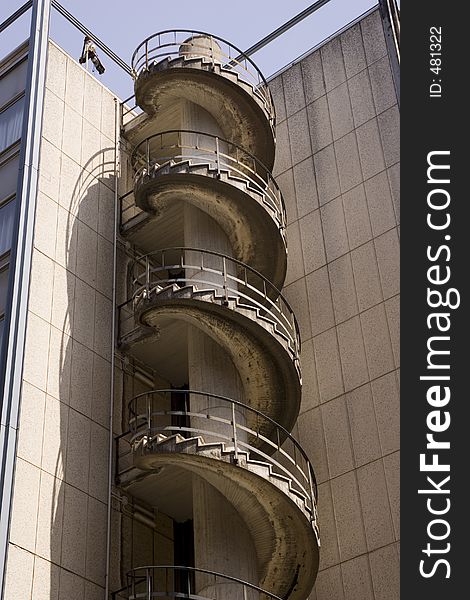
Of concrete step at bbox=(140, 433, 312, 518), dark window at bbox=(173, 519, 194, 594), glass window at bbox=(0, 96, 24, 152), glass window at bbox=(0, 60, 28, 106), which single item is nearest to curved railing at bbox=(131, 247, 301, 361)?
concrete step at bbox=(140, 433, 312, 518)

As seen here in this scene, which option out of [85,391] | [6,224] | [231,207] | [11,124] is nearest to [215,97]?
[231,207]

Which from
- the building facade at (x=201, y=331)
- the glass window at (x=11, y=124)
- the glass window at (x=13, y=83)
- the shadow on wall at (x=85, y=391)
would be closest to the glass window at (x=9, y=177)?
the building facade at (x=201, y=331)

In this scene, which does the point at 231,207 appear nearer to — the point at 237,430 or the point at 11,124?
the point at 11,124

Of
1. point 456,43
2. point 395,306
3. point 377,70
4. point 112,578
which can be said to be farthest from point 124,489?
point 377,70

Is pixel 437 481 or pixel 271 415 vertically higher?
pixel 271 415

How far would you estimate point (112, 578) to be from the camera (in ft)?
71.7

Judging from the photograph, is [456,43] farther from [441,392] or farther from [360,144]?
[360,144]

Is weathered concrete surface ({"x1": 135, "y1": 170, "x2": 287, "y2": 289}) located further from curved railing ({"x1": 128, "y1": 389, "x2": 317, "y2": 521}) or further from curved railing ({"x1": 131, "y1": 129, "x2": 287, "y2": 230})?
curved railing ({"x1": 128, "y1": 389, "x2": 317, "y2": 521})

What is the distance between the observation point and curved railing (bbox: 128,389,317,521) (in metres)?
22.3

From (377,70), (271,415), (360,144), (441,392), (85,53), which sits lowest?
(441,392)

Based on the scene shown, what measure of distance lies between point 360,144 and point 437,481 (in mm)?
15321

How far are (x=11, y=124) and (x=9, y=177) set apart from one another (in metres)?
2.05

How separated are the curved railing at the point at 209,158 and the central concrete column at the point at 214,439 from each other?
1367 millimetres

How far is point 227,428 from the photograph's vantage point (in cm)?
2330
